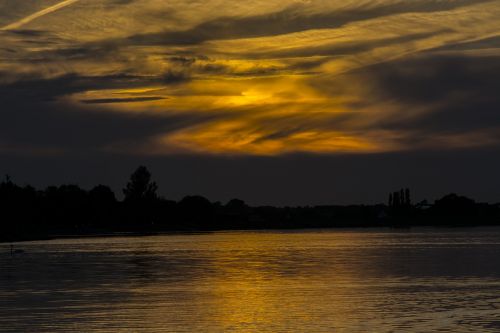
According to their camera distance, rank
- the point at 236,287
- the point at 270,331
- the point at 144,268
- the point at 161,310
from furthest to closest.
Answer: the point at 144,268 → the point at 236,287 → the point at 161,310 → the point at 270,331

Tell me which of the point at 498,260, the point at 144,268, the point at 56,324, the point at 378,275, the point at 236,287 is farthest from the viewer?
the point at 498,260

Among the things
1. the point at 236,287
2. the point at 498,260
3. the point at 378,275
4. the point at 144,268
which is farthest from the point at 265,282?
the point at 498,260

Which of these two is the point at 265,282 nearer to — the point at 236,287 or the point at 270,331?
the point at 236,287

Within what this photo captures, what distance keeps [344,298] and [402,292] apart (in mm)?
4734

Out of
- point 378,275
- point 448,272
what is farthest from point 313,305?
point 448,272

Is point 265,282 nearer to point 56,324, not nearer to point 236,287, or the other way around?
point 236,287

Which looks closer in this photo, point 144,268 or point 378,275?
point 378,275

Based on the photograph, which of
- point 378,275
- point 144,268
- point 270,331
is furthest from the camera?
point 144,268

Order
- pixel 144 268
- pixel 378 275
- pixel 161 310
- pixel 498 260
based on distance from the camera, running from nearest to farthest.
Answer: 1. pixel 161 310
2. pixel 378 275
3. pixel 144 268
4. pixel 498 260

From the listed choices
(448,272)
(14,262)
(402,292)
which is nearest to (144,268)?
(14,262)

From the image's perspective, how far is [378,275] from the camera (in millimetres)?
67250

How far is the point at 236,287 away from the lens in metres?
57.5

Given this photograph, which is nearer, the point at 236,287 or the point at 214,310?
the point at 214,310

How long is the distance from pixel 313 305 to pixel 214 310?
16.4ft
